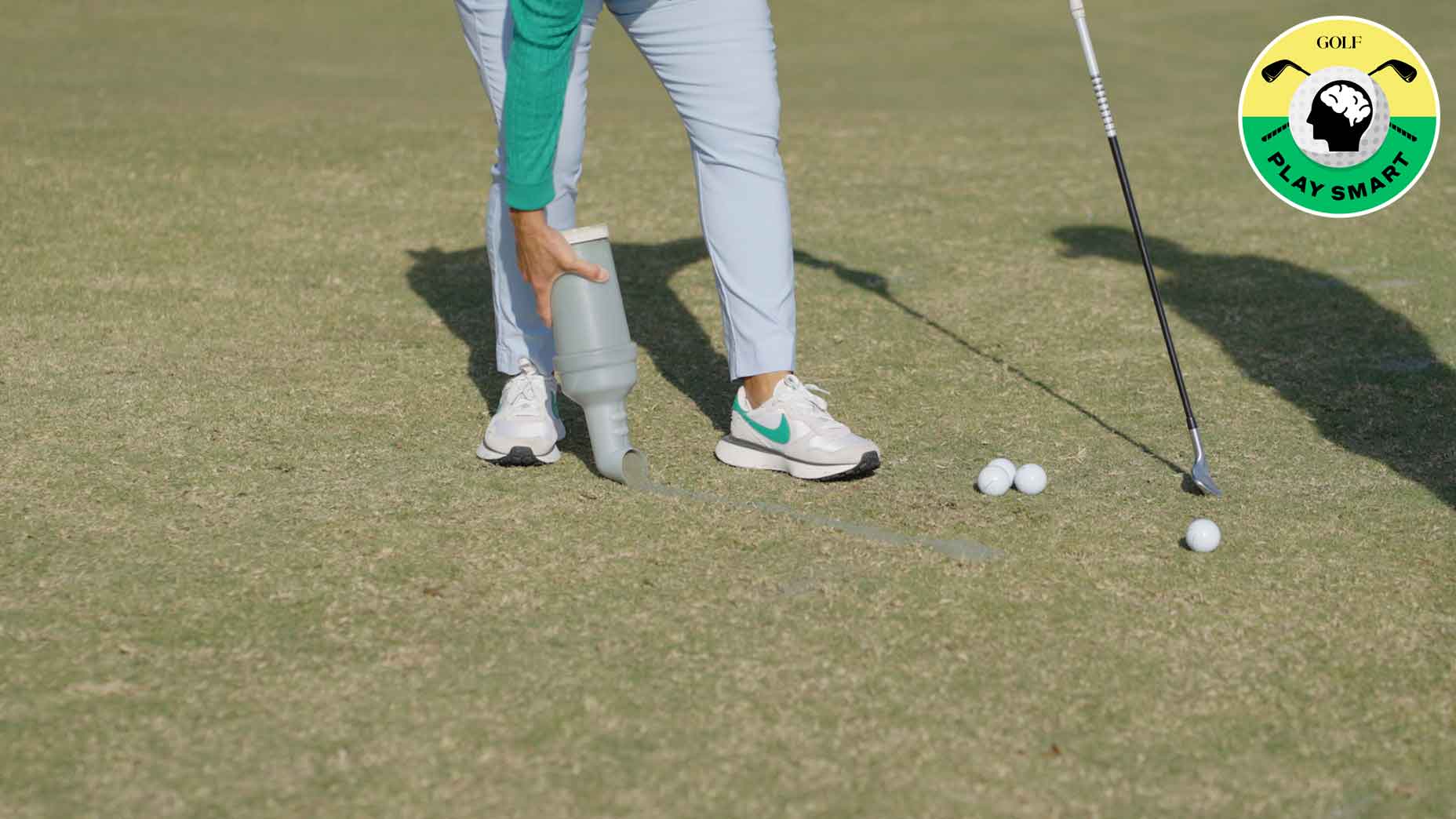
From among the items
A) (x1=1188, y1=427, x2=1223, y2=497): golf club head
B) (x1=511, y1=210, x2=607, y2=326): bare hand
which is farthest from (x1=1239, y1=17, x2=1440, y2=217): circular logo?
(x1=511, y1=210, x2=607, y2=326): bare hand

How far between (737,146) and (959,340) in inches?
57.3

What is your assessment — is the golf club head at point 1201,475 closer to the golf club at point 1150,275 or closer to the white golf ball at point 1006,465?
the golf club at point 1150,275

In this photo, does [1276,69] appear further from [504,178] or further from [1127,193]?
[504,178]

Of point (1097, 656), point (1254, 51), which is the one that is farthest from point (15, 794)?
point (1254, 51)

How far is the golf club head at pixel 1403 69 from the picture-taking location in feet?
28.7

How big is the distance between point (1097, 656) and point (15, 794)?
1675 mm

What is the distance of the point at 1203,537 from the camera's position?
3.20 metres

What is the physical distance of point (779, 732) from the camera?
96.8 inches

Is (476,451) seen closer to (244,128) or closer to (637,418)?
(637,418)

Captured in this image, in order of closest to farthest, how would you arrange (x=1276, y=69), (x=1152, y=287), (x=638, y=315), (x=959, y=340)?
(x=1152, y=287)
(x=959, y=340)
(x=638, y=315)
(x=1276, y=69)

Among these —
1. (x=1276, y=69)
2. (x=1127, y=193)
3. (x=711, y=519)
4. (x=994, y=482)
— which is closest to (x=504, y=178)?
(x=711, y=519)

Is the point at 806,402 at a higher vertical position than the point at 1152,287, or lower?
lower

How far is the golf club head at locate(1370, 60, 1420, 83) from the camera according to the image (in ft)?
28.7

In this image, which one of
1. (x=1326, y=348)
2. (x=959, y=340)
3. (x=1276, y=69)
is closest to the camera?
(x=1326, y=348)
